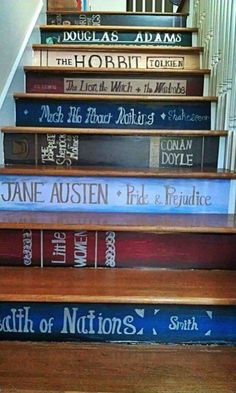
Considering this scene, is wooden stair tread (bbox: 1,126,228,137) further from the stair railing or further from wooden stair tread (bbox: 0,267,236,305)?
wooden stair tread (bbox: 0,267,236,305)

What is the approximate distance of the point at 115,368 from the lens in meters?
1.04

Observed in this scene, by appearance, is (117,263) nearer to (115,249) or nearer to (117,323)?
(115,249)

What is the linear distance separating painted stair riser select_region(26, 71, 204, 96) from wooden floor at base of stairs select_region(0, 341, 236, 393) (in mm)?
1307

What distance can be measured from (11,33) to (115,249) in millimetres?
1264

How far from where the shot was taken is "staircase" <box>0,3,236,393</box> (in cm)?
105

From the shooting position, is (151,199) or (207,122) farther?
(207,122)

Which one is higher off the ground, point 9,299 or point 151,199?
point 151,199

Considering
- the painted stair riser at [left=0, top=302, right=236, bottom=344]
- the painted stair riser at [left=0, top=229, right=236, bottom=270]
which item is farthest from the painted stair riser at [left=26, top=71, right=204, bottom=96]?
the painted stair riser at [left=0, top=302, right=236, bottom=344]

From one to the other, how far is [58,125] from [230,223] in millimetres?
939

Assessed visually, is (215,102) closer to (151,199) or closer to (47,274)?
(151,199)

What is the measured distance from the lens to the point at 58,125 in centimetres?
184

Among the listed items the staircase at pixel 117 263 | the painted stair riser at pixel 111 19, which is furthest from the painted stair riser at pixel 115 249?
the painted stair riser at pixel 111 19

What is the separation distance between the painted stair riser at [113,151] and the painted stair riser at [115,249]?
1.50 feet

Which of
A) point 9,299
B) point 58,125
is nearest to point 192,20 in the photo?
point 58,125
